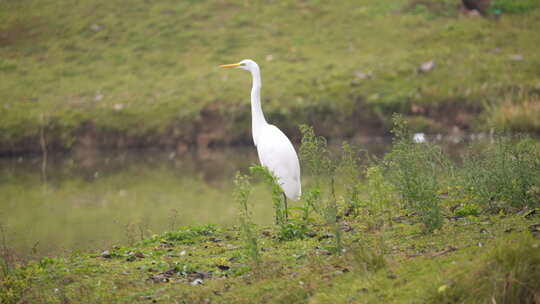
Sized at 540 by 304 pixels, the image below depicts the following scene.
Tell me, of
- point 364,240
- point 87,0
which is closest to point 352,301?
point 364,240

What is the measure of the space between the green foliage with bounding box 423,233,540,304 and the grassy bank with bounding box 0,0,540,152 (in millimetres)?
14994

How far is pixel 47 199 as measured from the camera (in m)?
17.0

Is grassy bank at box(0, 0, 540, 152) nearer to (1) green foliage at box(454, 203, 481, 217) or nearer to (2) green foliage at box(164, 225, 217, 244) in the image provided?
(1) green foliage at box(454, 203, 481, 217)

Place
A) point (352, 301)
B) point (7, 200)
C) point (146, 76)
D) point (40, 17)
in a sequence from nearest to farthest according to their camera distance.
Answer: point (352, 301), point (7, 200), point (146, 76), point (40, 17)

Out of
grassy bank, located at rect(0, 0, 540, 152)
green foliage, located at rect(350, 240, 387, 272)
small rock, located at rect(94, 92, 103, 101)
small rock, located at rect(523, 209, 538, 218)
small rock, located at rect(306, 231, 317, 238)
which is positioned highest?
green foliage, located at rect(350, 240, 387, 272)

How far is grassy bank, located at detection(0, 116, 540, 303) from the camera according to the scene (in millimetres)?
6164

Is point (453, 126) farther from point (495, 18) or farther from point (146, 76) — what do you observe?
point (146, 76)

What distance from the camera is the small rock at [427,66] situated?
82.3ft

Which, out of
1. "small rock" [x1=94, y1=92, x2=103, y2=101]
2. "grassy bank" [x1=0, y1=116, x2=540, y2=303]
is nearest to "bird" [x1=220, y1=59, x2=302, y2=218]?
"grassy bank" [x1=0, y1=116, x2=540, y2=303]

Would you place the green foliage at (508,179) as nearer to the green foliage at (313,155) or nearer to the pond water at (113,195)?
the green foliage at (313,155)

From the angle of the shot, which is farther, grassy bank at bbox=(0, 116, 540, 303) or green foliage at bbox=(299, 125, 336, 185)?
green foliage at bbox=(299, 125, 336, 185)

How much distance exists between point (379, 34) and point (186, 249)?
2161cm

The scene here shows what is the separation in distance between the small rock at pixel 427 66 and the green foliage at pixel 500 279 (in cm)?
1961

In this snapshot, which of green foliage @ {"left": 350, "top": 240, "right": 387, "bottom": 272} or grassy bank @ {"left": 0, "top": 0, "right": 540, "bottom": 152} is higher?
green foliage @ {"left": 350, "top": 240, "right": 387, "bottom": 272}
